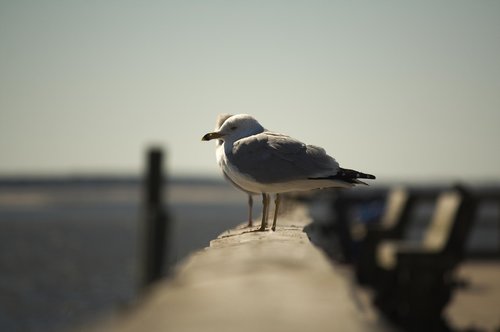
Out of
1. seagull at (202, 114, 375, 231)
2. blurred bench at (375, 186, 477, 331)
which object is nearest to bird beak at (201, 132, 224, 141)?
seagull at (202, 114, 375, 231)

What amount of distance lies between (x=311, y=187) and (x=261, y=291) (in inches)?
155

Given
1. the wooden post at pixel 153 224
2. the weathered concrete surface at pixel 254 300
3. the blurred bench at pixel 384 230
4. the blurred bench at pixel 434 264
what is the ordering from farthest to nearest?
1. the wooden post at pixel 153 224
2. the blurred bench at pixel 384 230
3. the blurred bench at pixel 434 264
4. the weathered concrete surface at pixel 254 300

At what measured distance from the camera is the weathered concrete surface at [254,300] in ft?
7.79

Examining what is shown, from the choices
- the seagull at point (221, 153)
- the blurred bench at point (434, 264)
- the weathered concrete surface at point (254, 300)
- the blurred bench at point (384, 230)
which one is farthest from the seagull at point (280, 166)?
the blurred bench at point (384, 230)

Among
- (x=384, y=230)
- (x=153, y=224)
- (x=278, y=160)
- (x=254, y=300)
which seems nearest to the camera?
(x=254, y=300)

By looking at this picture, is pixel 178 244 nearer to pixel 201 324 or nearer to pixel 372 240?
pixel 372 240

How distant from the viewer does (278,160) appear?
6508 mm

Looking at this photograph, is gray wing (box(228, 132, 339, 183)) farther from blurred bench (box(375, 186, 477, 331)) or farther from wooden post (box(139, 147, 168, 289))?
wooden post (box(139, 147, 168, 289))

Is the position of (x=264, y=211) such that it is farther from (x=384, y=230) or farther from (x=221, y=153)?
(x=384, y=230)

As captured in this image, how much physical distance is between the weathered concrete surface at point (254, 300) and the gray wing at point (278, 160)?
2773mm

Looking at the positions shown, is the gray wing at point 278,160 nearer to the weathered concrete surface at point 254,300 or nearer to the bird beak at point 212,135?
the bird beak at point 212,135

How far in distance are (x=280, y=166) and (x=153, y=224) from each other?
1088 cm

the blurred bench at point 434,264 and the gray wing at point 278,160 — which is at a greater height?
the gray wing at point 278,160

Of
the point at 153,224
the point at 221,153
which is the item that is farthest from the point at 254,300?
the point at 153,224
